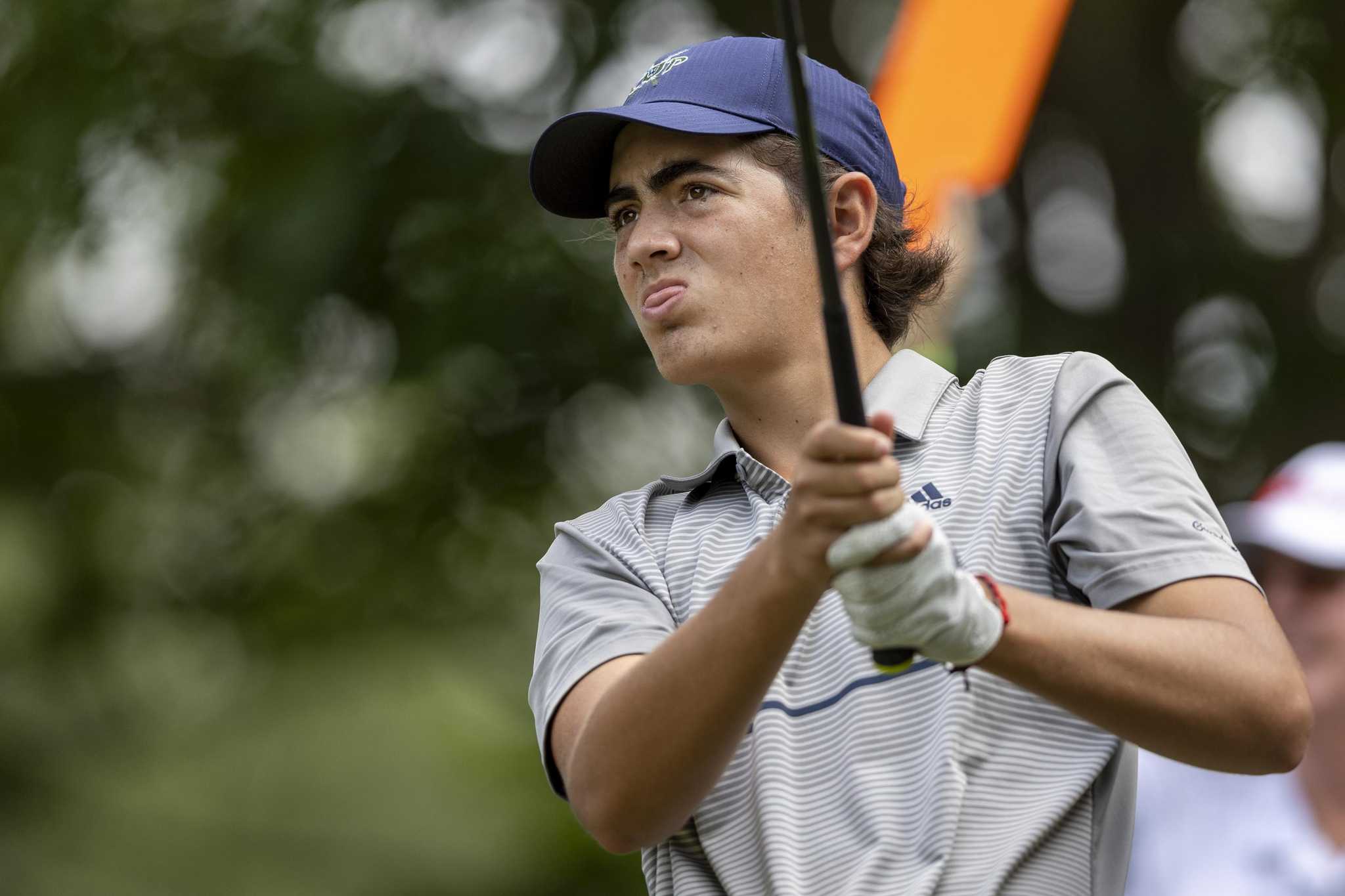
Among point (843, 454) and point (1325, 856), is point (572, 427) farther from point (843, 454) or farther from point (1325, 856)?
point (843, 454)

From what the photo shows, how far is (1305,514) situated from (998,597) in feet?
7.56

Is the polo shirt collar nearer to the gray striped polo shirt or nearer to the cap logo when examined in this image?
the gray striped polo shirt

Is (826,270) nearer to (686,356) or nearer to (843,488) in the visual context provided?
(843,488)

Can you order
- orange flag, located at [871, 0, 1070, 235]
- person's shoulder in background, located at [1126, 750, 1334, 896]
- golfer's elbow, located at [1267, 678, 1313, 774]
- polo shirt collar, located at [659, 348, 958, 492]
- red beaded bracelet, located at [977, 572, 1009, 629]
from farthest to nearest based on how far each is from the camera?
orange flag, located at [871, 0, 1070, 235]
person's shoulder in background, located at [1126, 750, 1334, 896]
polo shirt collar, located at [659, 348, 958, 492]
golfer's elbow, located at [1267, 678, 1313, 774]
red beaded bracelet, located at [977, 572, 1009, 629]

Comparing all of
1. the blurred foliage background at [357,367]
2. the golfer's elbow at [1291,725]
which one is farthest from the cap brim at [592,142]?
the blurred foliage background at [357,367]

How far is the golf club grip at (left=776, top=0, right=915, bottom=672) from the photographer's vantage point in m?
1.86

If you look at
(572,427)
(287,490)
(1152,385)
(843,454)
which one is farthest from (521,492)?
(843,454)

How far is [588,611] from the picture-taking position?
8.12 feet

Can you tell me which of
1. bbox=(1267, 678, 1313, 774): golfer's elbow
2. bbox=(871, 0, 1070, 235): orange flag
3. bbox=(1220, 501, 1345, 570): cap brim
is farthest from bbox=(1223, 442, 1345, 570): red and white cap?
bbox=(1267, 678, 1313, 774): golfer's elbow

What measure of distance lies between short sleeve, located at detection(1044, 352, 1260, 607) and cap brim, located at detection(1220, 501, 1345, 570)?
66.9 inches

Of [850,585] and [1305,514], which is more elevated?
[850,585]

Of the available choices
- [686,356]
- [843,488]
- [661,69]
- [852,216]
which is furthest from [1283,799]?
[843,488]

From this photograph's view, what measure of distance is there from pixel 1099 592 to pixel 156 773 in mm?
4921

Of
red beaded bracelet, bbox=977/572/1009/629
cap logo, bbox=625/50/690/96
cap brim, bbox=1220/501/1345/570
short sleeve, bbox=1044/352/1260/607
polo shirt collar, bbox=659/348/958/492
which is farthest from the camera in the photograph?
cap brim, bbox=1220/501/1345/570
